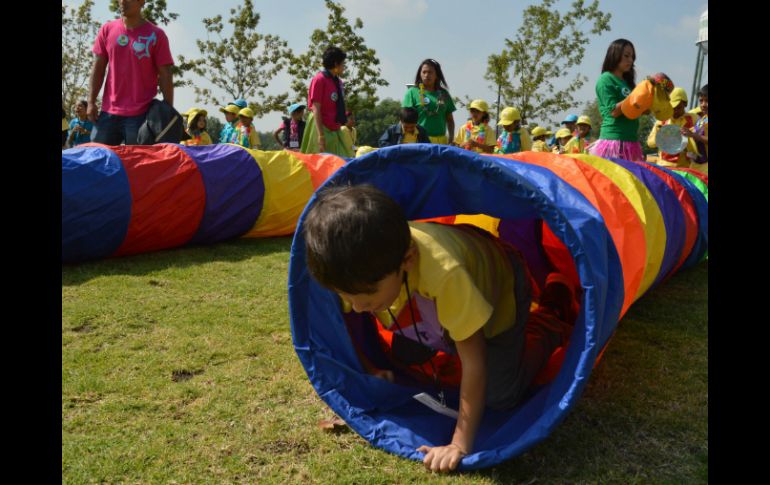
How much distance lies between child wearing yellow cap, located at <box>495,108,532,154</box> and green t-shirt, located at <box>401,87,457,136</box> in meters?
2.60

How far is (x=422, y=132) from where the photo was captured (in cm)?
713

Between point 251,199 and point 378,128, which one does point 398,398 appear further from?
point 378,128

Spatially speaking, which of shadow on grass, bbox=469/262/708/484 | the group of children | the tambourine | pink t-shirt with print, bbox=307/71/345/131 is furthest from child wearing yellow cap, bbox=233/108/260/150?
shadow on grass, bbox=469/262/708/484

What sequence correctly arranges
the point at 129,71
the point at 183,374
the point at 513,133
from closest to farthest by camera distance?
the point at 183,374 → the point at 129,71 → the point at 513,133

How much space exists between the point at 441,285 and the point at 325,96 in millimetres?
5421

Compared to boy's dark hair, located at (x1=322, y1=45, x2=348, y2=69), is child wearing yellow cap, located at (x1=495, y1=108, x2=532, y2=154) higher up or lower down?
lower down

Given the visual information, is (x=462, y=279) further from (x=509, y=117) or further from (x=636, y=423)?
(x=509, y=117)

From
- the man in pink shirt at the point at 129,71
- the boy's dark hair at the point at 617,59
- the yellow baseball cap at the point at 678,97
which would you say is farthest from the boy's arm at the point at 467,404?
the yellow baseball cap at the point at 678,97

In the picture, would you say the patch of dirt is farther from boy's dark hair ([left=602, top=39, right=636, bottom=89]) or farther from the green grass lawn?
boy's dark hair ([left=602, top=39, right=636, bottom=89])

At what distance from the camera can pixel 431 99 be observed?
7.02 meters

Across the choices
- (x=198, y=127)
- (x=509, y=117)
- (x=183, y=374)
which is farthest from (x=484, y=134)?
(x=183, y=374)

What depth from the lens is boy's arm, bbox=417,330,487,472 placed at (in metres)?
1.86

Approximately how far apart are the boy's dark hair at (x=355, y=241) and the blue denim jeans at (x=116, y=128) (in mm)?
3876
